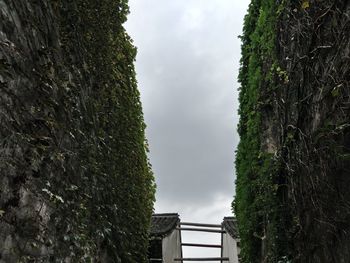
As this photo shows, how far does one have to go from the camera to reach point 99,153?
229 inches

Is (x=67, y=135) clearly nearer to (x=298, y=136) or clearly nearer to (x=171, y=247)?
(x=298, y=136)

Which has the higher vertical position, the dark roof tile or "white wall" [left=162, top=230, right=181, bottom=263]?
the dark roof tile

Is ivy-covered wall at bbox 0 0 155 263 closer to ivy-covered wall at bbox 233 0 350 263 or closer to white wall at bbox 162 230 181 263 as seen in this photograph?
ivy-covered wall at bbox 233 0 350 263

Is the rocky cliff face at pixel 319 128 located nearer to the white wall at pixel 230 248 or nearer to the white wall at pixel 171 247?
the white wall at pixel 171 247

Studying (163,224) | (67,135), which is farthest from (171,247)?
(67,135)

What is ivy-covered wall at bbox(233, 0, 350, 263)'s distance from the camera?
3758mm

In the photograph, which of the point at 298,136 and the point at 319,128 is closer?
the point at 319,128

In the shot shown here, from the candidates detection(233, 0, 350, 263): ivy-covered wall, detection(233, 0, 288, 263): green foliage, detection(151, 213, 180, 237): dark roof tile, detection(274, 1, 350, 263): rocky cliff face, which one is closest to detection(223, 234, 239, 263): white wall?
detection(151, 213, 180, 237): dark roof tile

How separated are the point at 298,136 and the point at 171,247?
1078 cm

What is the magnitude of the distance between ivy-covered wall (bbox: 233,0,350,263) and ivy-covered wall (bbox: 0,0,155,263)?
2145 mm

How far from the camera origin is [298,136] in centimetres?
471

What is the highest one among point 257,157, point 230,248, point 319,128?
point 257,157

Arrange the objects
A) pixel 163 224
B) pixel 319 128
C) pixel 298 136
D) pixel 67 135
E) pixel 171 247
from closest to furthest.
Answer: pixel 319 128 → pixel 67 135 → pixel 298 136 → pixel 171 247 → pixel 163 224

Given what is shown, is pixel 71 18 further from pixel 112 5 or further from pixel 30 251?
pixel 30 251
